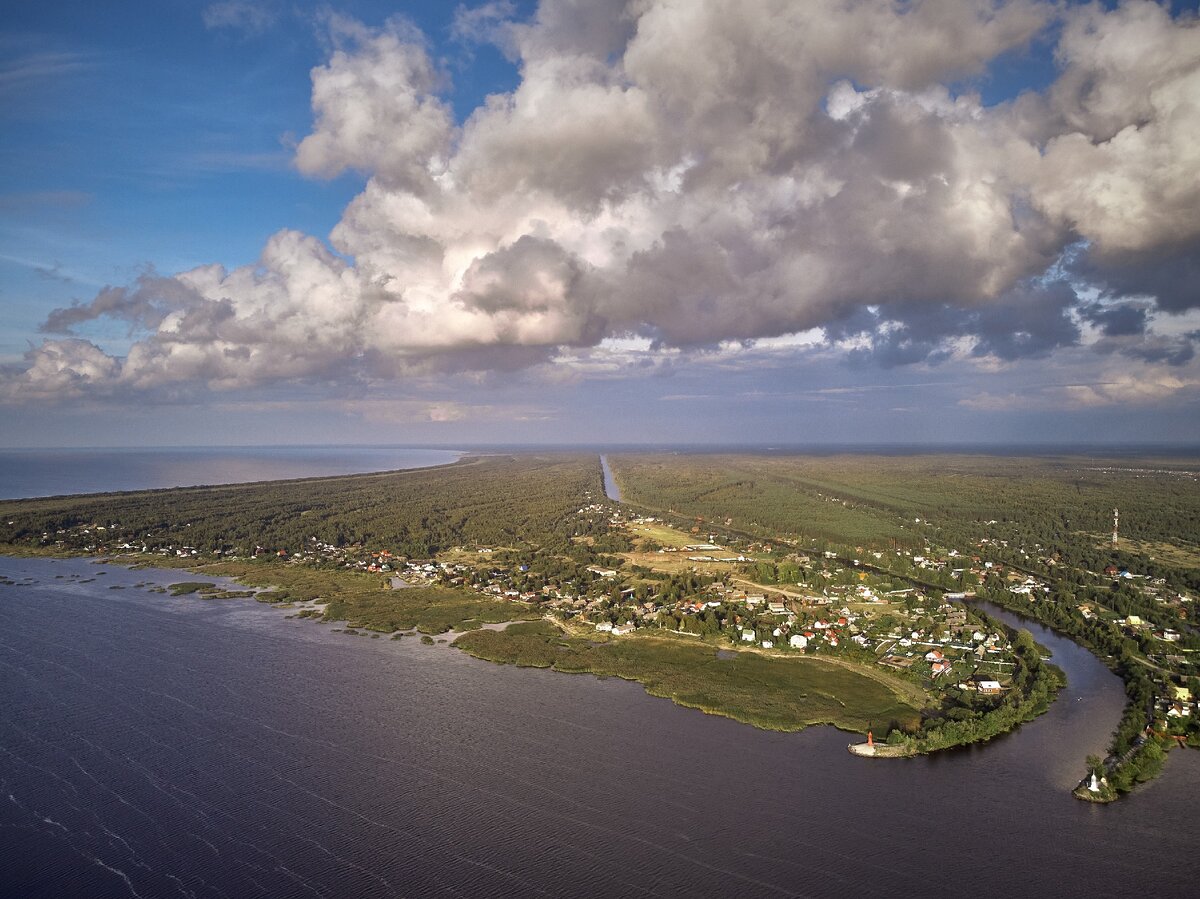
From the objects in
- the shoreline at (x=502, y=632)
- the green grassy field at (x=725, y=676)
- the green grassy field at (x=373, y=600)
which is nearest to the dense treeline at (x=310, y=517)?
the shoreline at (x=502, y=632)

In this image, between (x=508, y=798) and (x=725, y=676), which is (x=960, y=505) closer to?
(x=725, y=676)

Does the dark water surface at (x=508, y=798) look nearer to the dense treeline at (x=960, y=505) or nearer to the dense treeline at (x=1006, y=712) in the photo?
the dense treeline at (x=1006, y=712)

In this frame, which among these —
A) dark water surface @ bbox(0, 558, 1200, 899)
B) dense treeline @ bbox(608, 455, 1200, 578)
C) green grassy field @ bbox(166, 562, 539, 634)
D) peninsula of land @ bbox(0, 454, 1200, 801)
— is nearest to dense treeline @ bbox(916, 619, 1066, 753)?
peninsula of land @ bbox(0, 454, 1200, 801)

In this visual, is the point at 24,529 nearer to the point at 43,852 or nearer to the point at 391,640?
the point at 391,640

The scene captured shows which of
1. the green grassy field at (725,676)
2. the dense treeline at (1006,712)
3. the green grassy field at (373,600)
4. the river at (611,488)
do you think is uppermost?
the river at (611,488)

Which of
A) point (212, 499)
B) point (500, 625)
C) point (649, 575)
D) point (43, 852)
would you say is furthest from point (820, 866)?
point (212, 499)

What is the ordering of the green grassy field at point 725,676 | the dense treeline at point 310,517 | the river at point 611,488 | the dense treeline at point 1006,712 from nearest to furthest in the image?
the dense treeline at point 1006,712
the green grassy field at point 725,676
the dense treeline at point 310,517
the river at point 611,488
